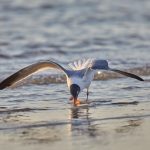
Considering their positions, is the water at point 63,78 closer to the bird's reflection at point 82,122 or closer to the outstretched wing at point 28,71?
the bird's reflection at point 82,122

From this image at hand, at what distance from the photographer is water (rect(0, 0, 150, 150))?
7.70 metres

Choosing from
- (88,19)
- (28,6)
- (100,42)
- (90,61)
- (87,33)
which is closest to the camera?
(90,61)

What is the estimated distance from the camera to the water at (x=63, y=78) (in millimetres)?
7703

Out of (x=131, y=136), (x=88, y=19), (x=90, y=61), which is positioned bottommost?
(x=131, y=136)

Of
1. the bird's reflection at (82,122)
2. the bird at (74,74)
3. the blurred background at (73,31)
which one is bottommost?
the bird's reflection at (82,122)

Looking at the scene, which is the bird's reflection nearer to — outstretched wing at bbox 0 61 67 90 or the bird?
the bird

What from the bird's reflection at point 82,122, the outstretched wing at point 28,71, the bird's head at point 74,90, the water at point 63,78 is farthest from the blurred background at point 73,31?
the bird's reflection at point 82,122

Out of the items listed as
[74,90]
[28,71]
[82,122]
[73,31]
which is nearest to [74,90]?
[74,90]

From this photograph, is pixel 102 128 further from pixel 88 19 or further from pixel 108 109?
pixel 88 19

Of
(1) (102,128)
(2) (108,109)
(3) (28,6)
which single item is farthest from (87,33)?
(1) (102,128)

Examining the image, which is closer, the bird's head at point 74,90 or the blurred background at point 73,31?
the bird's head at point 74,90

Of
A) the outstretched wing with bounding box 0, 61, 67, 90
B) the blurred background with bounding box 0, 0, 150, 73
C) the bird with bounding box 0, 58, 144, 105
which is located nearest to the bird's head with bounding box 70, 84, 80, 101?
the bird with bounding box 0, 58, 144, 105

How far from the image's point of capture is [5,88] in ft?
32.7

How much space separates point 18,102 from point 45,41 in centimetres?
505
